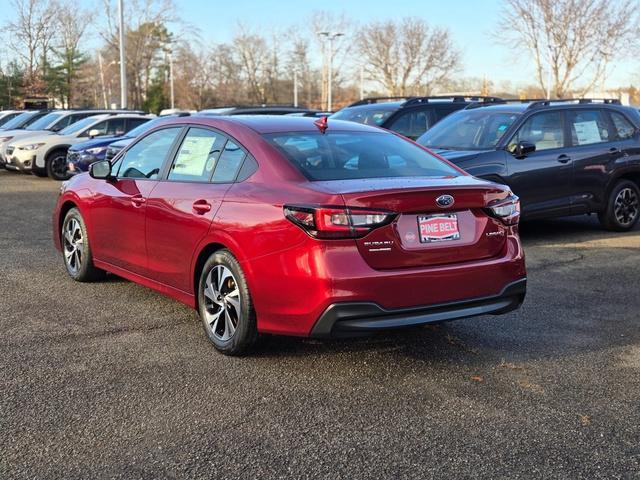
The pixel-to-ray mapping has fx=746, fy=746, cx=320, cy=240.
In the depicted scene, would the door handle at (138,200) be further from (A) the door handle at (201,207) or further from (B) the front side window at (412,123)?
(B) the front side window at (412,123)

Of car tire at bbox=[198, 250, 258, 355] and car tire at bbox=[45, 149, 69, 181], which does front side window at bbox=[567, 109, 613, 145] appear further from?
car tire at bbox=[45, 149, 69, 181]

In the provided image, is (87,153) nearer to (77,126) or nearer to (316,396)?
(77,126)

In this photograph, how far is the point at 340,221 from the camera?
3963 millimetres

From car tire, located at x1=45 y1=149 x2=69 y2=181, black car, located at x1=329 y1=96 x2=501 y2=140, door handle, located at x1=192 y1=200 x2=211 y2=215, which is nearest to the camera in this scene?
door handle, located at x1=192 y1=200 x2=211 y2=215

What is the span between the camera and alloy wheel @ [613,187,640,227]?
9.65 m

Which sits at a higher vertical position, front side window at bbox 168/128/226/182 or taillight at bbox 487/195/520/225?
front side window at bbox 168/128/226/182

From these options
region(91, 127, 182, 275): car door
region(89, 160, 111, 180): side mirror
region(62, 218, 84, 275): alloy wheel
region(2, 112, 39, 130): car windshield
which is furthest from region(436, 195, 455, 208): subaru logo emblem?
region(2, 112, 39, 130): car windshield

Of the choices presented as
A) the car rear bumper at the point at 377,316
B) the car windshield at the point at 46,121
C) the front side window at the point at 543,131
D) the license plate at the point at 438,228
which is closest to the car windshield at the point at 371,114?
the front side window at the point at 543,131

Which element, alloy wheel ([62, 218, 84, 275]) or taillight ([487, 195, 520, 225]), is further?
alloy wheel ([62, 218, 84, 275])

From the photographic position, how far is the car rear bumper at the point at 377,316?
13.1 feet

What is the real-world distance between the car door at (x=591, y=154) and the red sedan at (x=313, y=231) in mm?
4704

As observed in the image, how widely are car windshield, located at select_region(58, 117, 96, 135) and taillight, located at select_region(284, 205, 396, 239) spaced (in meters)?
15.2

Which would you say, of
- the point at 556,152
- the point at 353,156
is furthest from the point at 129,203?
the point at 556,152

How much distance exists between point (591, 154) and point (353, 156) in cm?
560
